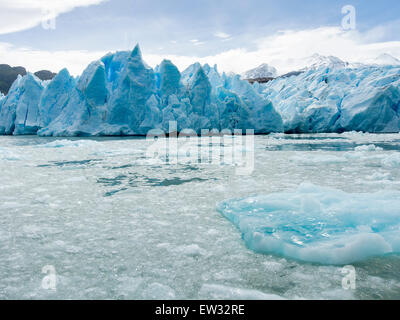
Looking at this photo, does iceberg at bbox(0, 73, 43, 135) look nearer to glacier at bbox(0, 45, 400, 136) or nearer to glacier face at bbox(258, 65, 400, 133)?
glacier at bbox(0, 45, 400, 136)

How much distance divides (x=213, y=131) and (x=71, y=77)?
12.7 meters

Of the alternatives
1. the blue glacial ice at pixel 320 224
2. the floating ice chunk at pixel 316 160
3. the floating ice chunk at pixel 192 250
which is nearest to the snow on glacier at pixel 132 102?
the floating ice chunk at pixel 316 160

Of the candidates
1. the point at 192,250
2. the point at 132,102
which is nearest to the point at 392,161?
the point at 192,250

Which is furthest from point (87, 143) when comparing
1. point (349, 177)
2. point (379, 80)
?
point (379, 80)

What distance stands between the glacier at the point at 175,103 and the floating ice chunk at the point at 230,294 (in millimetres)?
20615

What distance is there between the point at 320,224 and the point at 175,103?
2029 centimetres

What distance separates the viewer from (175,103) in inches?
877

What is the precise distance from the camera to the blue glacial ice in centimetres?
225

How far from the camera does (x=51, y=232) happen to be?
2.77 m

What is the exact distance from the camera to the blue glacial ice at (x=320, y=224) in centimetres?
225

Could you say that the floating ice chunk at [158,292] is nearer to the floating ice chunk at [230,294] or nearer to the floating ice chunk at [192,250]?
the floating ice chunk at [230,294]

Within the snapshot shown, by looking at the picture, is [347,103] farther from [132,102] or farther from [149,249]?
[149,249]

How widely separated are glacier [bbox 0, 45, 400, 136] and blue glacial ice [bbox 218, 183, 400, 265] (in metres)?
19.1
